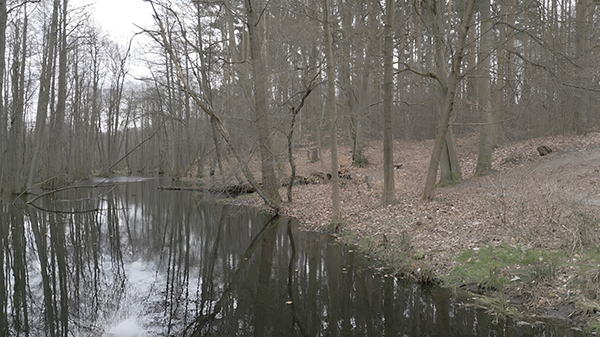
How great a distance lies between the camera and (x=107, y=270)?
7.98 metres

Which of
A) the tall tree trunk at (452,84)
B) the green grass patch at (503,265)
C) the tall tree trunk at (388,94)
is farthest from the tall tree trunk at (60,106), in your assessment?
the green grass patch at (503,265)

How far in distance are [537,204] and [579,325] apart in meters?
3.00

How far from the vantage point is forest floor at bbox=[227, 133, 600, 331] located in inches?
215

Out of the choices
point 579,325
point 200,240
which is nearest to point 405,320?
point 579,325

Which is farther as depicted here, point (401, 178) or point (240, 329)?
point (401, 178)

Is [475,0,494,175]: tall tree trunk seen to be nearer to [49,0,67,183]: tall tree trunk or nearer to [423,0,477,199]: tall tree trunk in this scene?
[423,0,477,199]: tall tree trunk

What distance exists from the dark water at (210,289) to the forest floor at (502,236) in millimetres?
504

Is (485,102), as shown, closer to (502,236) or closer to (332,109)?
(332,109)

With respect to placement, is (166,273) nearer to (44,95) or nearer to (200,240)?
(200,240)

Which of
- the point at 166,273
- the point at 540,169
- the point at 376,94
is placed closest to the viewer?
the point at 166,273

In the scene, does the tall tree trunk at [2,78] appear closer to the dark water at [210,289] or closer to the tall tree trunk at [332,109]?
the dark water at [210,289]

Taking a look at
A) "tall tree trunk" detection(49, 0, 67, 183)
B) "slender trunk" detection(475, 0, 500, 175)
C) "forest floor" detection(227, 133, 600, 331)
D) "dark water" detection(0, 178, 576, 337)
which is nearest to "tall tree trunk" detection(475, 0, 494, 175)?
"slender trunk" detection(475, 0, 500, 175)

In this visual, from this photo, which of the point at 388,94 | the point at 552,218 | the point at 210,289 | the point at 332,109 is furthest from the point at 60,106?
the point at 552,218

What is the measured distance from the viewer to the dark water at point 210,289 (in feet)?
17.1
